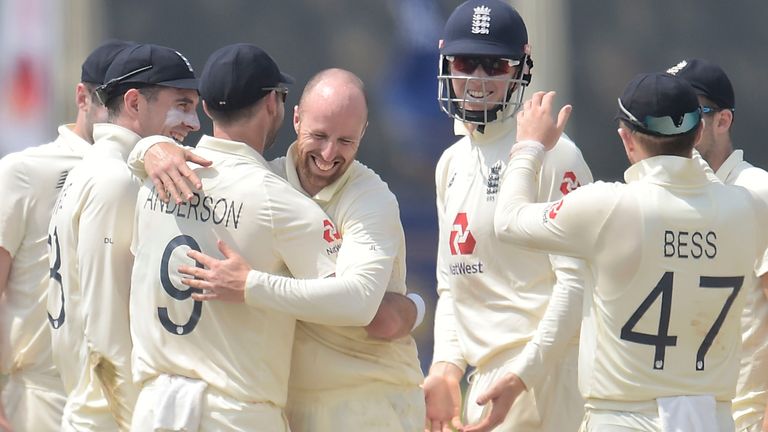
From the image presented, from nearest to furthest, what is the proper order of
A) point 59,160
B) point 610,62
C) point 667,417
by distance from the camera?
point 667,417 < point 59,160 < point 610,62

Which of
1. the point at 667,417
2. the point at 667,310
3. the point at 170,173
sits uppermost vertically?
the point at 170,173

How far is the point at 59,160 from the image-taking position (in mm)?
5320

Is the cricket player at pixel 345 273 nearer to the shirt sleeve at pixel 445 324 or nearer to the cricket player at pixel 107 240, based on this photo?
the cricket player at pixel 107 240

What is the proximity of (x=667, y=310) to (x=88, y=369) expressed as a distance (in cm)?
180

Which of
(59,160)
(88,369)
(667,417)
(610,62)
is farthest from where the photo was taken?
(610,62)

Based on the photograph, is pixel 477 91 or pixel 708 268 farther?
pixel 477 91

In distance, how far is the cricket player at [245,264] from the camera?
13.2 feet

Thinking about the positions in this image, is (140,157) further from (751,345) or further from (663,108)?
(751,345)

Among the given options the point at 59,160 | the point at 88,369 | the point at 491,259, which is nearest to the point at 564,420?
the point at 491,259

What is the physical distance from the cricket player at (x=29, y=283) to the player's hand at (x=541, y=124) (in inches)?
65.2

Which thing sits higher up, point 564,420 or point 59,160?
point 59,160

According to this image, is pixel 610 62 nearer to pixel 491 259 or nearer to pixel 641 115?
pixel 491 259

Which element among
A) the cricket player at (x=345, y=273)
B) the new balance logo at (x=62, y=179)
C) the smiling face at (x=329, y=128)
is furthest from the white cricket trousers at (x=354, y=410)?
the new balance logo at (x=62, y=179)

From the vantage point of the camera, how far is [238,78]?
162 inches
